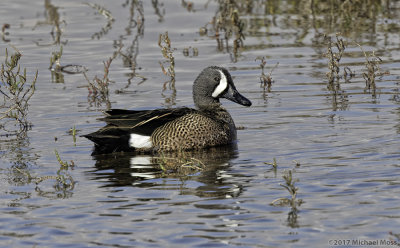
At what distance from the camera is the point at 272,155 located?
861 centimetres

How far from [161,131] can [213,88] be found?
1.11 m

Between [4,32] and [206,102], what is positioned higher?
[4,32]

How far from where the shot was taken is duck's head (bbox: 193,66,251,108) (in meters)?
10.1

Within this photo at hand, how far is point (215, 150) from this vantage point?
938 centimetres

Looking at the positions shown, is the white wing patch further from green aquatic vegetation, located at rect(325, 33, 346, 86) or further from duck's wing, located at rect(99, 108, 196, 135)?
green aquatic vegetation, located at rect(325, 33, 346, 86)

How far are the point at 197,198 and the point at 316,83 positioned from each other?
5.32 metres

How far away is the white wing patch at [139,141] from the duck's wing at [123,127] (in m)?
0.03

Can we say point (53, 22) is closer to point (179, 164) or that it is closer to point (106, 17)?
point (106, 17)

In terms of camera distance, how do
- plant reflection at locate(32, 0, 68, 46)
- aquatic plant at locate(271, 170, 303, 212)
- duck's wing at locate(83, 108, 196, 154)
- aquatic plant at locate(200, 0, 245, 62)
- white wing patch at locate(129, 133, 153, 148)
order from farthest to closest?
plant reflection at locate(32, 0, 68, 46) < aquatic plant at locate(200, 0, 245, 62) < white wing patch at locate(129, 133, 153, 148) < duck's wing at locate(83, 108, 196, 154) < aquatic plant at locate(271, 170, 303, 212)

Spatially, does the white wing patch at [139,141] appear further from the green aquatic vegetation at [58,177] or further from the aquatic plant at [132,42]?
the aquatic plant at [132,42]

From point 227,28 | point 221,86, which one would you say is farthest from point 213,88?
point 227,28

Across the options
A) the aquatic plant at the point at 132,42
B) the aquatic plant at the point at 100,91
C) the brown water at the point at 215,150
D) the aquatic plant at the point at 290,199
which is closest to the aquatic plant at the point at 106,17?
the brown water at the point at 215,150

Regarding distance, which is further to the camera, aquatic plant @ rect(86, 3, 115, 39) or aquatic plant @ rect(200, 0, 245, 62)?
aquatic plant @ rect(86, 3, 115, 39)

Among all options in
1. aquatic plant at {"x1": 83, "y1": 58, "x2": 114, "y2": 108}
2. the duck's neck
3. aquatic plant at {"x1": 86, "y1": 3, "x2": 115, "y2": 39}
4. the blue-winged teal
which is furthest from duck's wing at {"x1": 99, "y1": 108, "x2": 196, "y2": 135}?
aquatic plant at {"x1": 86, "y1": 3, "x2": 115, "y2": 39}
